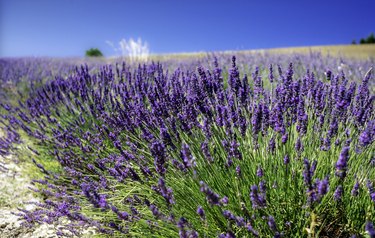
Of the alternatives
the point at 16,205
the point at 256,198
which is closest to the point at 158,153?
the point at 256,198

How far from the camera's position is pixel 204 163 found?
6.25 ft

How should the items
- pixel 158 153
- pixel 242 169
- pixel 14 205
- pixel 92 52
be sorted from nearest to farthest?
pixel 158 153, pixel 242 169, pixel 14 205, pixel 92 52

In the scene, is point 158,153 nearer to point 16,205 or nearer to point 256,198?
point 256,198

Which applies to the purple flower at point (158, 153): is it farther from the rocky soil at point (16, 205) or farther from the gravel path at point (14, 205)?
the gravel path at point (14, 205)

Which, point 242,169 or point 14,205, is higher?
point 242,169

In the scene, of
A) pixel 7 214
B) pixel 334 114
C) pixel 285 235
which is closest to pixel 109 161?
pixel 7 214

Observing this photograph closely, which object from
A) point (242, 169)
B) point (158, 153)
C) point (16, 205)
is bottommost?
point (16, 205)

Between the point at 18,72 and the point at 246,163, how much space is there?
7474mm

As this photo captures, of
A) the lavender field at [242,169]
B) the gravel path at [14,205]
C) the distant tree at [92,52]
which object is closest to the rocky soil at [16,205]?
the gravel path at [14,205]

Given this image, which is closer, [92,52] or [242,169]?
[242,169]

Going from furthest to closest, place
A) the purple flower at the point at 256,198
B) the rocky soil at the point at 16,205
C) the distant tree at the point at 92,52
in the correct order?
the distant tree at the point at 92,52, the rocky soil at the point at 16,205, the purple flower at the point at 256,198

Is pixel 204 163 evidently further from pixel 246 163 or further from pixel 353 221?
pixel 353 221

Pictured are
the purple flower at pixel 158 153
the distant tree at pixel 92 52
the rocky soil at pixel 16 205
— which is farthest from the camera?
the distant tree at pixel 92 52

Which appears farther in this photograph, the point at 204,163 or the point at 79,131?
the point at 79,131
